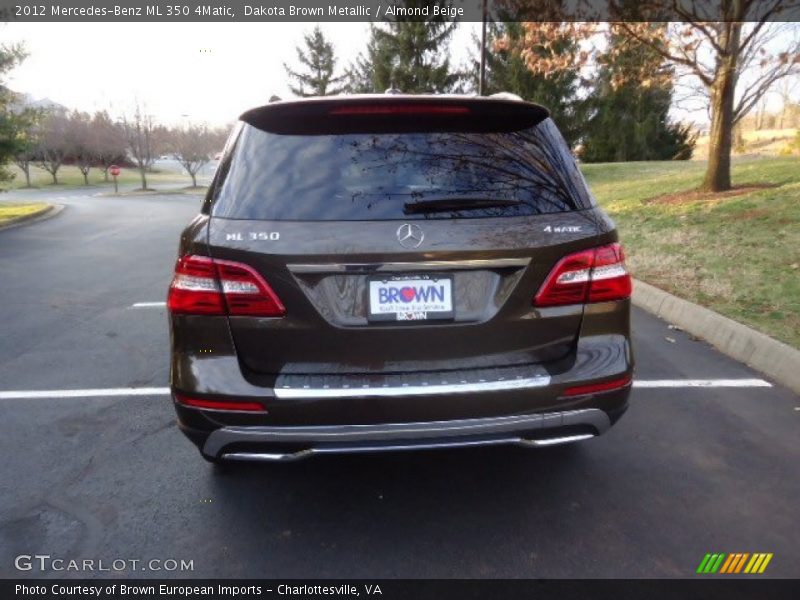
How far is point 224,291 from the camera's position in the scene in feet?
8.04

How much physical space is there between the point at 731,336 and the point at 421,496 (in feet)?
11.5

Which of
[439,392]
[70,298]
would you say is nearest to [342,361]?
[439,392]

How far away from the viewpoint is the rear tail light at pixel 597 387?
2.54 meters

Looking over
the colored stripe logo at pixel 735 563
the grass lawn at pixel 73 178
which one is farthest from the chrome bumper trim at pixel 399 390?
the grass lawn at pixel 73 178

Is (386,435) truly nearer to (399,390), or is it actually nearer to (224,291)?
(399,390)

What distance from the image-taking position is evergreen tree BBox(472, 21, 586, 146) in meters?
32.6

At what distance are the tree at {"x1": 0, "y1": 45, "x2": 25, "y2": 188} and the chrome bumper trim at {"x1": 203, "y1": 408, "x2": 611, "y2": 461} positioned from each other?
18.2 m

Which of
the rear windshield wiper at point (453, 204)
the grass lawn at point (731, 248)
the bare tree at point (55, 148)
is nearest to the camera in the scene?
the rear windshield wiper at point (453, 204)

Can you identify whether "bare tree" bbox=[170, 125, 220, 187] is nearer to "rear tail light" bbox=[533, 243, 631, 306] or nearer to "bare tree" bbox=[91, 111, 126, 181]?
"bare tree" bbox=[91, 111, 126, 181]

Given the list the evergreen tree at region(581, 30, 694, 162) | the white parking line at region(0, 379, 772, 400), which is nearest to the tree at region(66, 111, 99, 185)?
the evergreen tree at region(581, 30, 694, 162)

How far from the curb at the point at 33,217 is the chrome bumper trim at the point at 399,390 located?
55.6 feet

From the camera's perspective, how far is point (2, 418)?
4043mm

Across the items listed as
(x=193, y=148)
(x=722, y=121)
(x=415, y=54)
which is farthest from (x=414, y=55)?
(x=722, y=121)
